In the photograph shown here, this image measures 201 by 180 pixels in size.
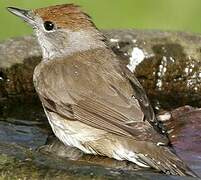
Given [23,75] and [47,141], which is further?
[23,75]

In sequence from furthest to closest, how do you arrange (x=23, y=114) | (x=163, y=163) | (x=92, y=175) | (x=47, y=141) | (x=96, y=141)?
(x=23, y=114) < (x=47, y=141) < (x=96, y=141) < (x=163, y=163) < (x=92, y=175)

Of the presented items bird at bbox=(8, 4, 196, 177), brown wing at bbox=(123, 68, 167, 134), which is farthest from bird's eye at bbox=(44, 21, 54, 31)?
brown wing at bbox=(123, 68, 167, 134)

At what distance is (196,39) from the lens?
930cm

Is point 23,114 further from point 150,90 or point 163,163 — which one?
point 163,163

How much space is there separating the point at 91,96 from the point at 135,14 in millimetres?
6804

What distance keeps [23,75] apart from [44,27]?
1.91 ft

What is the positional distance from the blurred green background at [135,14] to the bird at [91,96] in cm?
513

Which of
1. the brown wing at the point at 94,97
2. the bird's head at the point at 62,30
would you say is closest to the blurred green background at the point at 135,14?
the bird's head at the point at 62,30

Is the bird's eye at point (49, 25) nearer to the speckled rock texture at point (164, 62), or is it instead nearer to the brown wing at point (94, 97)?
the brown wing at point (94, 97)

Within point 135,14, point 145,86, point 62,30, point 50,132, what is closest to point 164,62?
point 145,86

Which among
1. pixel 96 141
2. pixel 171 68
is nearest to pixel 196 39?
pixel 171 68

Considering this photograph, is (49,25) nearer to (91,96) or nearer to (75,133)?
(91,96)

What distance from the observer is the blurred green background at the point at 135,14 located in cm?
1362

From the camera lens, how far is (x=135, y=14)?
14.1m
